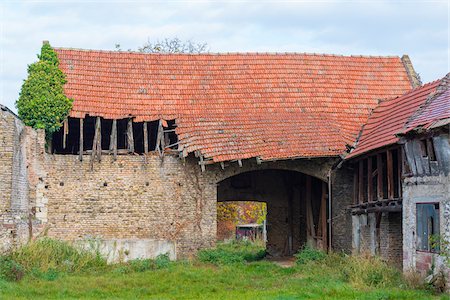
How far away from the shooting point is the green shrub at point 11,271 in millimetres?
18219

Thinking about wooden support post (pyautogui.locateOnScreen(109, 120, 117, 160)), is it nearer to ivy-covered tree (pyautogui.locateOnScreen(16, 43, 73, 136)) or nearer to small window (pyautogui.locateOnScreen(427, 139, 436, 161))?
ivy-covered tree (pyautogui.locateOnScreen(16, 43, 73, 136))

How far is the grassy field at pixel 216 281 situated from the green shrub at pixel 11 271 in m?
0.17

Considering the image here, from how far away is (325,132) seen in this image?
78.7 ft

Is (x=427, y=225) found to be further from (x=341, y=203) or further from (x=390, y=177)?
(x=341, y=203)

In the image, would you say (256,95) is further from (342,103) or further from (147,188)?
(147,188)

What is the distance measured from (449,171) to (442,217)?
1028mm

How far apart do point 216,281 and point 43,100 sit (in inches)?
340

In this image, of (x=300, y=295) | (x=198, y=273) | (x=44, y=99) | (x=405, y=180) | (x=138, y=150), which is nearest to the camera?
(x=300, y=295)

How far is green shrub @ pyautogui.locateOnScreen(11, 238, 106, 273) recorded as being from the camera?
1983 centimetres

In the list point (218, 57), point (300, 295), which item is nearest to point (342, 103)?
point (218, 57)

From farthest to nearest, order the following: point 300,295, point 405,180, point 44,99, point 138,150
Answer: point 138,150
point 44,99
point 405,180
point 300,295

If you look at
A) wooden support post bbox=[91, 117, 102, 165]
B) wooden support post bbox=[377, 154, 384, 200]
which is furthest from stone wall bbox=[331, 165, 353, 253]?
wooden support post bbox=[91, 117, 102, 165]

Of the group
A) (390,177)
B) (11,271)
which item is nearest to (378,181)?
(390,177)

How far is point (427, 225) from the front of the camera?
1734 cm
